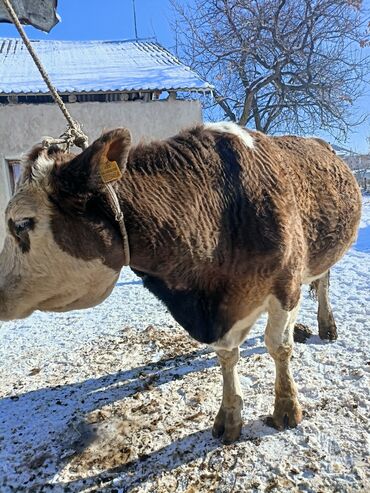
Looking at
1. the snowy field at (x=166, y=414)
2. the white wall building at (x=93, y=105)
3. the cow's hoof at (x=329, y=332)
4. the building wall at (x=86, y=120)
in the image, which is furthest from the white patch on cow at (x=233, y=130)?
the building wall at (x=86, y=120)

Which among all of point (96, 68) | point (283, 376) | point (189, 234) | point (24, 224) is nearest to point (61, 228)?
point (24, 224)

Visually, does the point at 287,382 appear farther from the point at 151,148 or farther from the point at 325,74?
the point at 325,74

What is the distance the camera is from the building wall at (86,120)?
8.76m

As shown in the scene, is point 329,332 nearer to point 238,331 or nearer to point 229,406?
point 229,406

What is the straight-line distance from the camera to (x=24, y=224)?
180 cm

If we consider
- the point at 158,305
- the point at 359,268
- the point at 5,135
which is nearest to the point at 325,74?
the point at 359,268

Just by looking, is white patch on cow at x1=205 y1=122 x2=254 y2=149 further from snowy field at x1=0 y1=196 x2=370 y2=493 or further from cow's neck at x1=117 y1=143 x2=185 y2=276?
snowy field at x1=0 y1=196 x2=370 y2=493

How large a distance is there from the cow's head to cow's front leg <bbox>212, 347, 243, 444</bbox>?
1.21 meters

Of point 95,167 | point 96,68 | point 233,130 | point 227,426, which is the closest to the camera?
point 95,167

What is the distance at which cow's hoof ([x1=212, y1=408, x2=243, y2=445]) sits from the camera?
8.55 feet

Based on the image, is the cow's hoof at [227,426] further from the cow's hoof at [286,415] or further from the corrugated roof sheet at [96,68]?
the corrugated roof sheet at [96,68]

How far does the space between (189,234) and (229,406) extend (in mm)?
1369

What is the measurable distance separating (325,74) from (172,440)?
12997mm

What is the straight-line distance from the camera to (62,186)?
1.74 meters
